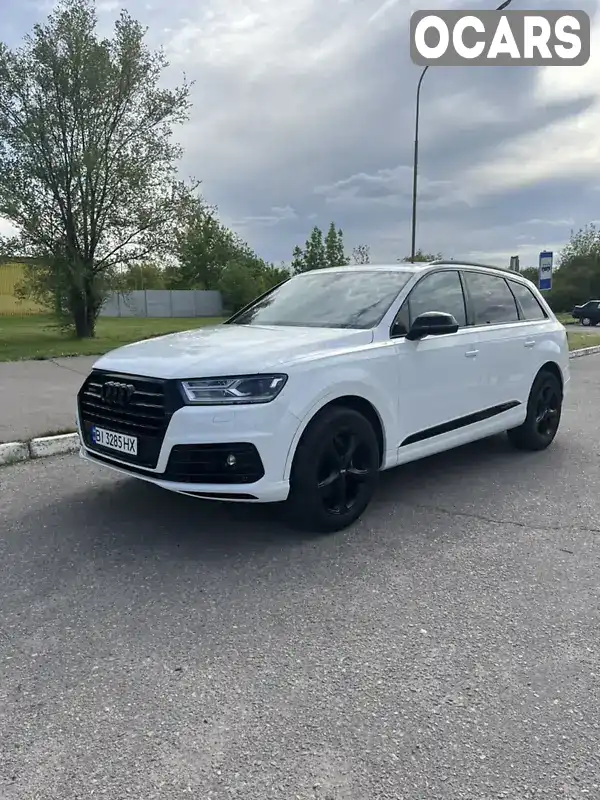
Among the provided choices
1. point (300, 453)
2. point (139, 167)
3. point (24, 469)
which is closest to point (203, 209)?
point (139, 167)

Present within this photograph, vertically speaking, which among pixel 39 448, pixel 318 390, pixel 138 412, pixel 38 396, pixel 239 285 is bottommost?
pixel 39 448

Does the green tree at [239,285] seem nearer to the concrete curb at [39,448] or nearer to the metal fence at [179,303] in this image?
the metal fence at [179,303]

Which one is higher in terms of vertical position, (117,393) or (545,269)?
(545,269)

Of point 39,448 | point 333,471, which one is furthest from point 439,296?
point 39,448

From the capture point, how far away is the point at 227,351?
3.98 metres

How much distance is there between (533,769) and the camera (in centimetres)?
213

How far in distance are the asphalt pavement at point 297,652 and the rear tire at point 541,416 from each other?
1467 millimetres

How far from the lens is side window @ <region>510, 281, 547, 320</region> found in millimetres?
6234

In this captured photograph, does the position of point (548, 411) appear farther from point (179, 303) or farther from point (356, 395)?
point (179, 303)

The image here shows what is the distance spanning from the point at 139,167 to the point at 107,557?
17.5 m

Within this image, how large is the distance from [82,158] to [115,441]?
16855 mm

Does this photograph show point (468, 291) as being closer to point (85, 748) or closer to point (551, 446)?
point (551, 446)

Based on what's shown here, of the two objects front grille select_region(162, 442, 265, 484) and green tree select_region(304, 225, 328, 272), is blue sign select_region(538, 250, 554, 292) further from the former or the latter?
green tree select_region(304, 225, 328, 272)

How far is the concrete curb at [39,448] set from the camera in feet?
19.5
